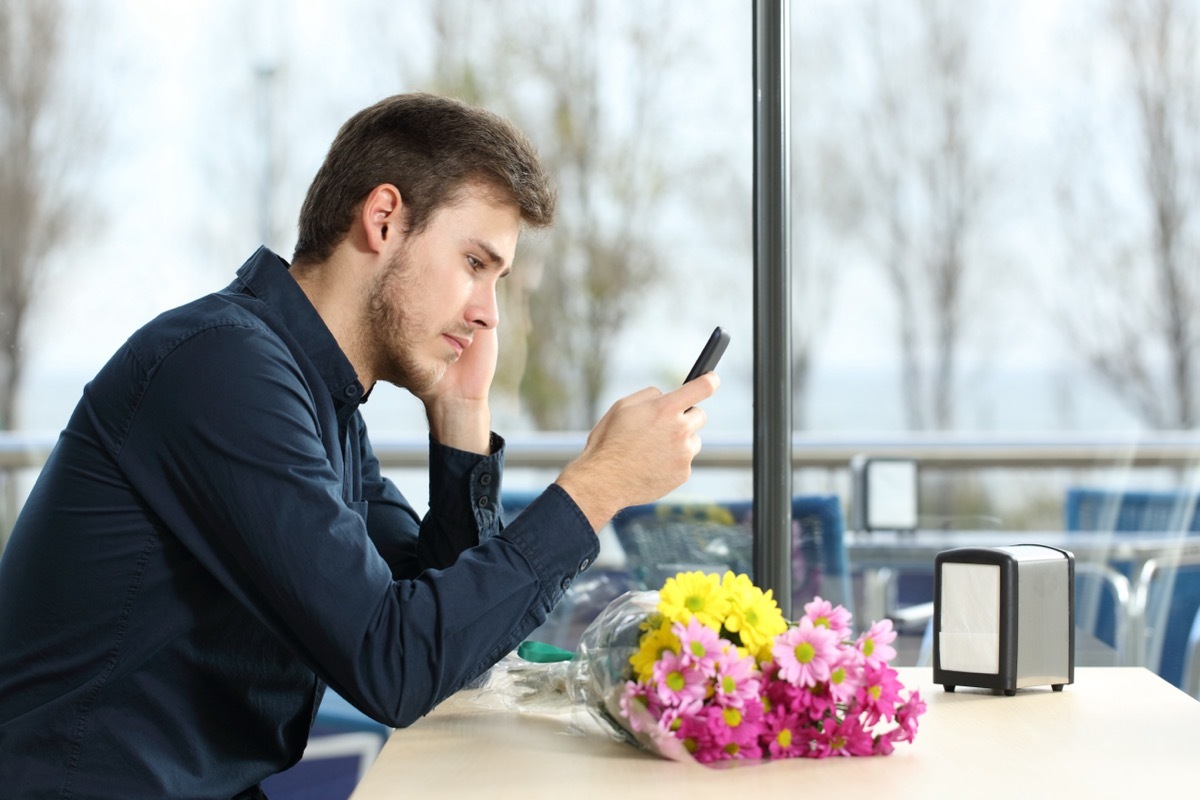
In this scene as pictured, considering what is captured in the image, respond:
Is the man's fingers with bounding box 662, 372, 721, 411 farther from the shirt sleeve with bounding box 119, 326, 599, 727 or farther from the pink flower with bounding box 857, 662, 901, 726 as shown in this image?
the pink flower with bounding box 857, 662, 901, 726

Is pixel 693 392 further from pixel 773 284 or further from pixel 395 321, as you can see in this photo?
pixel 773 284

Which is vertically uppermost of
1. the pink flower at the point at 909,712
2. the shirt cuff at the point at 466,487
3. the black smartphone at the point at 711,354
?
the black smartphone at the point at 711,354

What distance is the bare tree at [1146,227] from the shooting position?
11.2 feet

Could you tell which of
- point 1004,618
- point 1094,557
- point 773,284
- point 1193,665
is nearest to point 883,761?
point 1004,618

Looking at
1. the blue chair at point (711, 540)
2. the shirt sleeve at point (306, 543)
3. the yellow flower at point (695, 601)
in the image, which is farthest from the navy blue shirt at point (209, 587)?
the blue chair at point (711, 540)

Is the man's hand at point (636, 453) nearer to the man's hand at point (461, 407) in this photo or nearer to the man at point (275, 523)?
the man at point (275, 523)

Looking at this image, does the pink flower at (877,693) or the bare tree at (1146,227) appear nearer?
the pink flower at (877,693)

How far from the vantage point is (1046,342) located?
3.73 meters

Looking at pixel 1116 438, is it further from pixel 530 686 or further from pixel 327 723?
pixel 530 686

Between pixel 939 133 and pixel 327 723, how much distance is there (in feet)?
7.82

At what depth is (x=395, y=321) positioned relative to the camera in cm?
138

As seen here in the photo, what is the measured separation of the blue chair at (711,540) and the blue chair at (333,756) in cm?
65

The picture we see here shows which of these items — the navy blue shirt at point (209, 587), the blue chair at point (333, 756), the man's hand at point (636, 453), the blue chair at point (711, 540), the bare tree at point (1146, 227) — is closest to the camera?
the navy blue shirt at point (209, 587)

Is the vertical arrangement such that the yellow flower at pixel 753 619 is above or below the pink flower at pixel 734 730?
above
